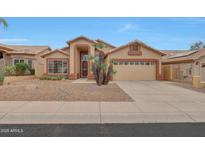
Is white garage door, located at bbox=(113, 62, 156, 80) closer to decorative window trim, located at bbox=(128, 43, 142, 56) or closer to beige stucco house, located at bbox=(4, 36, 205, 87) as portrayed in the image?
beige stucco house, located at bbox=(4, 36, 205, 87)

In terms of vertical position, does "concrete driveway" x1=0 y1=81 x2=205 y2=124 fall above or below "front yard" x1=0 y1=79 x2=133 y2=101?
below

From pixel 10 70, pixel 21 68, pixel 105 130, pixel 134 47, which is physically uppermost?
pixel 134 47

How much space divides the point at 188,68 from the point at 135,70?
6.09 meters

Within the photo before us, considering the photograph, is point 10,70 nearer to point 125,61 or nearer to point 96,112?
point 125,61

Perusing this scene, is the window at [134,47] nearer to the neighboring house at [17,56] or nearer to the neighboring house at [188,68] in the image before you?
the neighboring house at [188,68]

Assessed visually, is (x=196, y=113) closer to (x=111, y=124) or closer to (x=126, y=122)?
(x=126, y=122)

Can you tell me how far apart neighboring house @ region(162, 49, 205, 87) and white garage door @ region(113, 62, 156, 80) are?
97.5 inches

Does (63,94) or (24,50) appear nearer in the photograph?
(63,94)

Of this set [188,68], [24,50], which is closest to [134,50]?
[188,68]

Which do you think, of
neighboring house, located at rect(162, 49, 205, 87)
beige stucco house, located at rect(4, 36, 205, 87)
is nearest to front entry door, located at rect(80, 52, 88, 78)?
beige stucco house, located at rect(4, 36, 205, 87)

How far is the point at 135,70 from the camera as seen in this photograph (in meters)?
28.6

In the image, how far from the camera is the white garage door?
28.5m

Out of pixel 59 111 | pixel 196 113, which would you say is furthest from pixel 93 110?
pixel 196 113

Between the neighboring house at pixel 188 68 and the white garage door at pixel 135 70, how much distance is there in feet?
8.12
